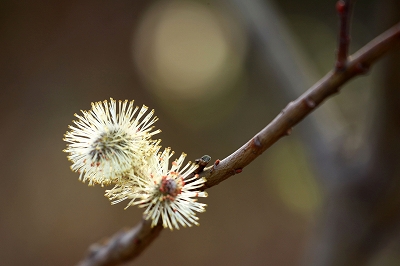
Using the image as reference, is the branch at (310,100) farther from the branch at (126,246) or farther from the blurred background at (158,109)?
the blurred background at (158,109)

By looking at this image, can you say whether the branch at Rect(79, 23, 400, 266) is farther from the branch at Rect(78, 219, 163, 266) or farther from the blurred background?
the blurred background

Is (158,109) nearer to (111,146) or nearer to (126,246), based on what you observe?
(126,246)

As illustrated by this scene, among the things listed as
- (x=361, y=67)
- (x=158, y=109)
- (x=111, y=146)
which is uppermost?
(x=158, y=109)

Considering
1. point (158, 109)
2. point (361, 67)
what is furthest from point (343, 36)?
point (158, 109)

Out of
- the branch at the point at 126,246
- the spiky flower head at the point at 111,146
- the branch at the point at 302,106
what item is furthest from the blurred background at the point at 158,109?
the branch at the point at 302,106

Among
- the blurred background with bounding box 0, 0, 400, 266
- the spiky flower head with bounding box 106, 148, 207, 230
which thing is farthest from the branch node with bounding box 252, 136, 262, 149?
the blurred background with bounding box 0, 0, 400, 266
